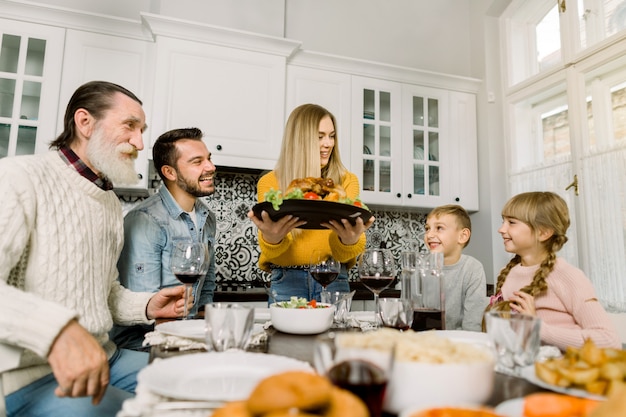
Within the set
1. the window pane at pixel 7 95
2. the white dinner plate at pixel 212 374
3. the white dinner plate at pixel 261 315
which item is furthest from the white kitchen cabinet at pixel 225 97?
the white dinner plate at pixel 212 374

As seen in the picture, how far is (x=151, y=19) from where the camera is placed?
2697 mm

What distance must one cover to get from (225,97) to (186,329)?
7.07 ft

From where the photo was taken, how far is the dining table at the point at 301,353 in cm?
60

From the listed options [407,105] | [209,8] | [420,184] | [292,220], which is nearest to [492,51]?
[407,105]

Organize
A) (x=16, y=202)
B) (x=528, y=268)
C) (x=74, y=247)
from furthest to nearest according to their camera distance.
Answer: (x=528, y=268), (x=74, y=247), (x=16, y=202)

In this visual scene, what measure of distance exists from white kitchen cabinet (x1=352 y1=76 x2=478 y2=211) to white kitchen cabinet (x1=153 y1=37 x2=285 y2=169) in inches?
26.0

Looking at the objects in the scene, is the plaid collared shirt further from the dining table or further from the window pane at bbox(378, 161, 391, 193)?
the window pane at bbox(378, 161, 391, 193)

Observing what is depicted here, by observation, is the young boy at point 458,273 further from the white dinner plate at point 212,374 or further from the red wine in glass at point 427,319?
the white dinner plate at point 212,374

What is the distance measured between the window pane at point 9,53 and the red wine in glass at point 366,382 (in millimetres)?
2996

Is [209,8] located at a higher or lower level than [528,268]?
higher

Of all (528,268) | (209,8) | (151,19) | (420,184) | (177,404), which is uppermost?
(209,8)

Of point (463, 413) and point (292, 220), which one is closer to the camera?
point (463, 413)

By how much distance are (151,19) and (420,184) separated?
2255 mm

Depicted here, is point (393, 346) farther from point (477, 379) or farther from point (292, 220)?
point (292, 220)
